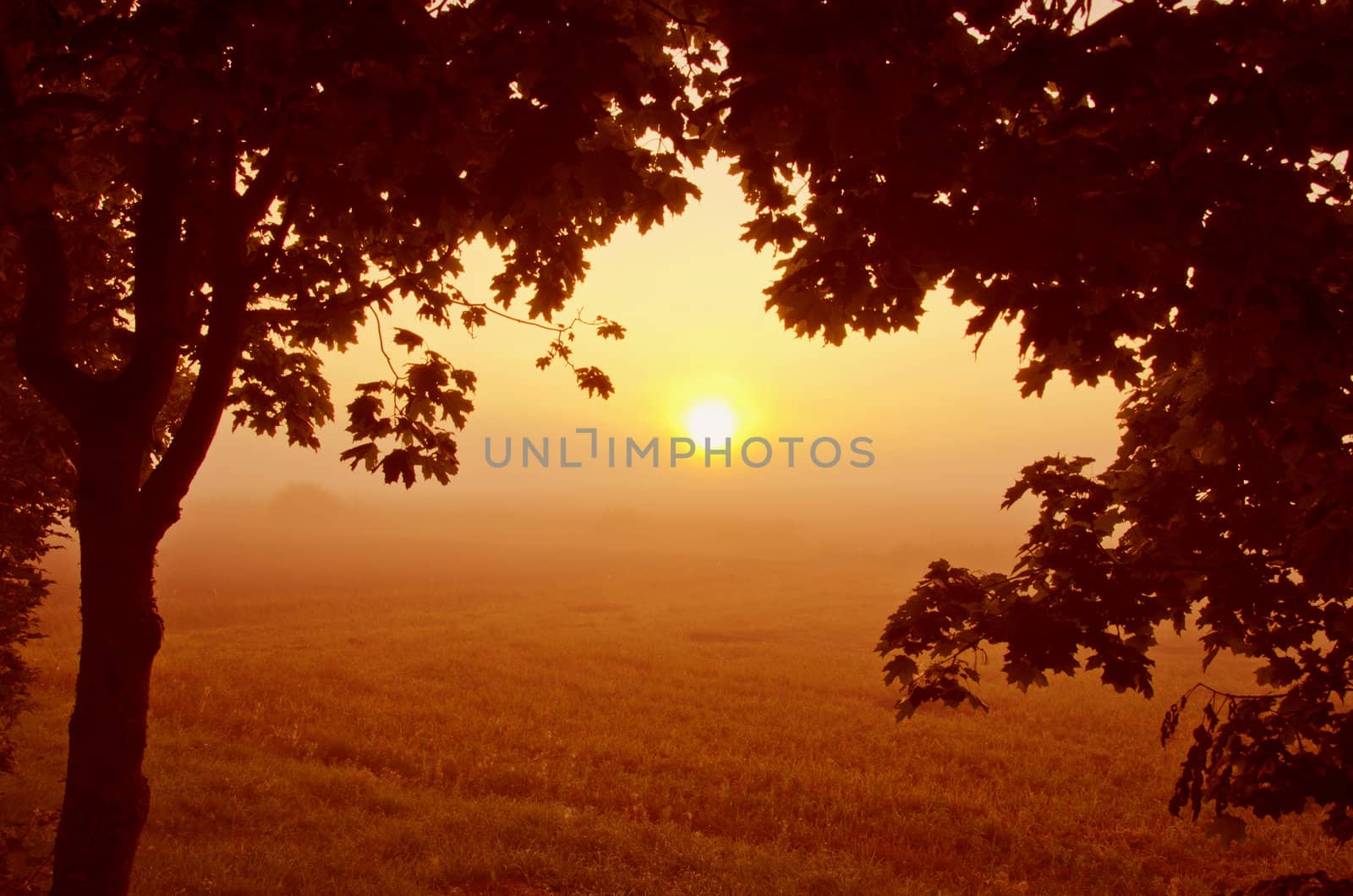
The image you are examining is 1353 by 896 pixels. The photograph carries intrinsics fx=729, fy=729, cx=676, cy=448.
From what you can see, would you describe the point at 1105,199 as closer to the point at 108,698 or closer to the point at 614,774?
the point at 108,698

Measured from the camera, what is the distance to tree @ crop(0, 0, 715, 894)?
10.3 feet

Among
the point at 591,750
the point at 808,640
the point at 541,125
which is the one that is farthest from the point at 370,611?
the point at 541,125

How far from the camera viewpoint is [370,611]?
45125 millimetres

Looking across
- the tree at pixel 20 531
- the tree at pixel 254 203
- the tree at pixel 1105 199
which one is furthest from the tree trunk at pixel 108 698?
the tree at pixel 20 531

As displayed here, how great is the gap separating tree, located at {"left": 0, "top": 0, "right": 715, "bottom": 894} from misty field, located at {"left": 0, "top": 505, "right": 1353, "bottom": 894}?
16.7 ft

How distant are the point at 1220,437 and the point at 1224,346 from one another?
63.9 inches

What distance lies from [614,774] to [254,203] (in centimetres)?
1322

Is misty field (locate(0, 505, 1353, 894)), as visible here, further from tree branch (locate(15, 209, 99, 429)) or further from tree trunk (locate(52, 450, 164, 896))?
tree branch (locate(15, 209, 99, 429))

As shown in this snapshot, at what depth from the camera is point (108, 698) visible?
457cm

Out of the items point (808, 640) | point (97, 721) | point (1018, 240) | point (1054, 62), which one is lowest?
point (808, 640)

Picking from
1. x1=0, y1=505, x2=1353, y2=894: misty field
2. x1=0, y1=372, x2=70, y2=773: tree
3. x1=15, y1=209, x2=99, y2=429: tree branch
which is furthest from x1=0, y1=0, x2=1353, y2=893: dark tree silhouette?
x1=0, y1=505, x2=1353, y2=894: misty field

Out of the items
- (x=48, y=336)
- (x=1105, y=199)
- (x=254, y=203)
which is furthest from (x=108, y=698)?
(x=1105, y=199)

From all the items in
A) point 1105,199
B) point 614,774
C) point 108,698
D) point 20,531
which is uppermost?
point 1105,199

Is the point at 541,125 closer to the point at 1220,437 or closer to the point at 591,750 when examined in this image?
the point at 1220,437
